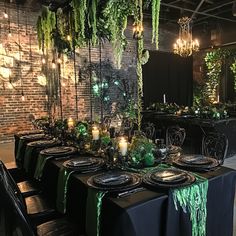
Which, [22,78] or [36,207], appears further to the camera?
[22,78]

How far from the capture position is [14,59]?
669cm

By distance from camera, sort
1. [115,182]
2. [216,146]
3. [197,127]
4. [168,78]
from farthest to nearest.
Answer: [168,78]
[197,127]
[216,146]
[115,182]

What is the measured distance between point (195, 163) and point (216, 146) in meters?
0.97

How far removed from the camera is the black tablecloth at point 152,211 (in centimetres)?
150

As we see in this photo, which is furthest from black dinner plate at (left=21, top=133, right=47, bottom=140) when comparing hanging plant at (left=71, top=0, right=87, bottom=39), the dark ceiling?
the dark ceiling

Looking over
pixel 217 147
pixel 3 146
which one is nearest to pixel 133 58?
pixel 3 146

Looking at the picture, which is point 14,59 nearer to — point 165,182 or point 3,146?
point 3,146

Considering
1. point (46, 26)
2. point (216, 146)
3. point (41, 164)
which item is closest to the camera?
point (41, 164)

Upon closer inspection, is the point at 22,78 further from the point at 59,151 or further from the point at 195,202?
the point at 195,202

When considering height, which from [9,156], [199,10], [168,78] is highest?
[199,10]

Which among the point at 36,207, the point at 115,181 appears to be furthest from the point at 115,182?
the point at 36,207

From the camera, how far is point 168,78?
33.1 ft

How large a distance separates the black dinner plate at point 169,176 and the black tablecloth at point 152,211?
0.38 feet

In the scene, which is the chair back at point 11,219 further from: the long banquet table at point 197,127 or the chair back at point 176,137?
the long banquet table at point 197,127
